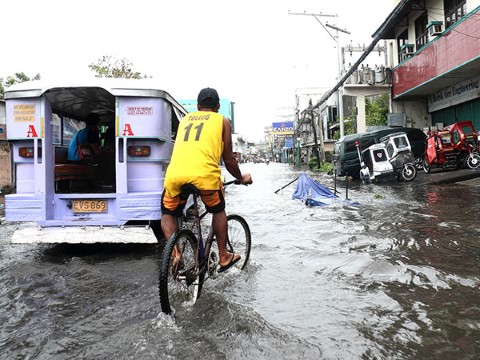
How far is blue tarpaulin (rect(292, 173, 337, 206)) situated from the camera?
1037cm

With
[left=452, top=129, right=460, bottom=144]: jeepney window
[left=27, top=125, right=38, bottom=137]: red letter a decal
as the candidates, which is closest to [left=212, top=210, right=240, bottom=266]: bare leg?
[left=27, top=125, right=38, bottom=137]: red letter a decal

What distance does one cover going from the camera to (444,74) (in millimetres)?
15344

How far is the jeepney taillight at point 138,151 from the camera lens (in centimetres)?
520

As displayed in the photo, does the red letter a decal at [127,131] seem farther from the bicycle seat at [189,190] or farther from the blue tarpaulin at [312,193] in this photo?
the blue tarpaulin at [312,193]

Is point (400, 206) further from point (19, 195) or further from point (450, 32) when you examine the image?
point (450, 32)

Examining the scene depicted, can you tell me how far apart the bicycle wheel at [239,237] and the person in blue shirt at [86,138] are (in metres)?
3.28

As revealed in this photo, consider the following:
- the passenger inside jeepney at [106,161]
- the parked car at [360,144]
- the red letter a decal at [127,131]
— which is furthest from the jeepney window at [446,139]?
the red letter a decal at [127,131]

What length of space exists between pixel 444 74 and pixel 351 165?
17.1 feet

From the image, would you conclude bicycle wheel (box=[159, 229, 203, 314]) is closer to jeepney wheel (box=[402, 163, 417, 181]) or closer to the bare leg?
the bare leg

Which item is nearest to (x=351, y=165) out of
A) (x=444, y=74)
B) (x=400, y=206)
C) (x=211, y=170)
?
(x=444, y=74)

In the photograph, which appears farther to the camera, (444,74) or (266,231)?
(444,74)

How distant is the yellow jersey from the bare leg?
1.05 feet

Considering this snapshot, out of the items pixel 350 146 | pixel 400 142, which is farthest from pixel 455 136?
pixel 350 146

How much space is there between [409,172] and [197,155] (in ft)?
44.9
